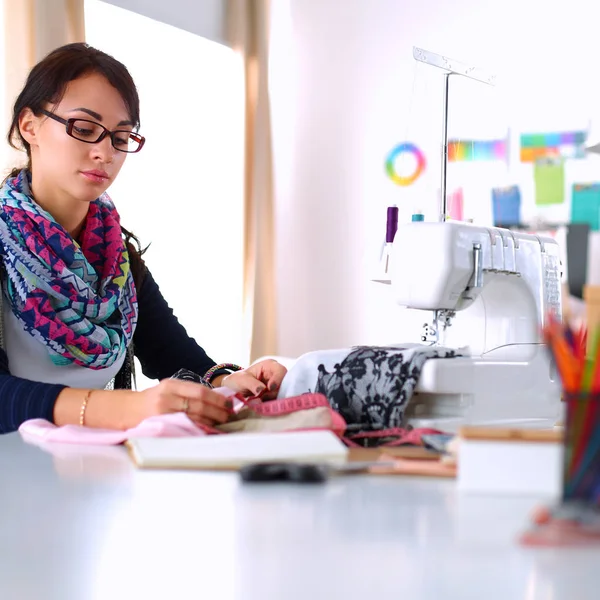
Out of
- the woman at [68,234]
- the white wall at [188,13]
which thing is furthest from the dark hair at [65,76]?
the white wall at [188,13]

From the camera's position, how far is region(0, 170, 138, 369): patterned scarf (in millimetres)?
1918

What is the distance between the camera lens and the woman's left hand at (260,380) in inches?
63.7

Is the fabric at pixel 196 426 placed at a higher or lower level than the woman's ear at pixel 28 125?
lower

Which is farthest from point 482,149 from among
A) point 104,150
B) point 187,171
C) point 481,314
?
point 104,150

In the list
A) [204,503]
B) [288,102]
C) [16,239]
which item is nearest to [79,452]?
[204,503]

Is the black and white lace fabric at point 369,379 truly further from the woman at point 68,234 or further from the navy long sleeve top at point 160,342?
the navy long sleeve top at point 160,342

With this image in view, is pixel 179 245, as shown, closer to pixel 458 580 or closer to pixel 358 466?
pixel 358 466

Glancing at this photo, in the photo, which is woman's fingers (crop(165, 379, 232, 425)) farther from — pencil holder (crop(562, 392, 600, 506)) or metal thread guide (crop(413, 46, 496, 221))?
metal thread guide (crop(413, 46, 496, 221))

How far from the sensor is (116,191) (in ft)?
13.6

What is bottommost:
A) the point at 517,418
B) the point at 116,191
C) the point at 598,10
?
the point at 517,418

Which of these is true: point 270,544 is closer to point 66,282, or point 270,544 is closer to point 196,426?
point 196,426

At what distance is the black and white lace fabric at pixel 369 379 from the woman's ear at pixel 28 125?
0.95m

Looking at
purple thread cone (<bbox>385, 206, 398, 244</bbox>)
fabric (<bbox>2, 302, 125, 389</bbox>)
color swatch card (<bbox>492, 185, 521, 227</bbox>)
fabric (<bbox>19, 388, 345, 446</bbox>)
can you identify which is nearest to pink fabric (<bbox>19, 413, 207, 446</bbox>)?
fabric (<bbox>19, 388, 345, 446</bbox>)

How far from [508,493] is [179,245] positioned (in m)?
3.88
